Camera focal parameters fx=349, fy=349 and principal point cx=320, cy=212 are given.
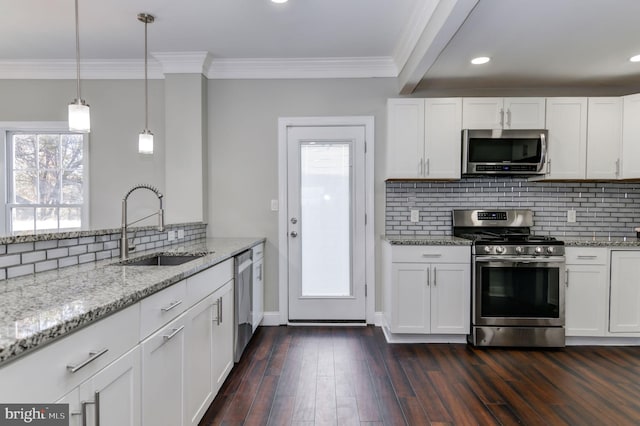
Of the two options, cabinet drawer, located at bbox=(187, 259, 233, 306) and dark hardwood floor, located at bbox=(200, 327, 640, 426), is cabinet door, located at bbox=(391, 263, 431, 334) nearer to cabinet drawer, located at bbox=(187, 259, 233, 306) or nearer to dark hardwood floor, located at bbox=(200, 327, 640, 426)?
dark hardwood floor, located at bbox=(200, 327, 640, 426)

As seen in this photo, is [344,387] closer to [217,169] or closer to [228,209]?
[228,209]

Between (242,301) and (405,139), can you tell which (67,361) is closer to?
(242,301)

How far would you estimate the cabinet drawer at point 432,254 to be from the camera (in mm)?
2965

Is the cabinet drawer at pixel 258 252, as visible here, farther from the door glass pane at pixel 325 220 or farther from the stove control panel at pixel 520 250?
the stove control panel at pixel 520 250

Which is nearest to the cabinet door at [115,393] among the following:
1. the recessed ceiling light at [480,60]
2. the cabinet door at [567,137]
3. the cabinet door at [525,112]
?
the recessed ceiling light at [480,60]

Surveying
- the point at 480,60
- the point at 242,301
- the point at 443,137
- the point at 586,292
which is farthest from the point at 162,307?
the point at 586,292

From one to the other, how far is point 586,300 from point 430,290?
4.34 feet

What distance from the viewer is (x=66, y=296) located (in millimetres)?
1100

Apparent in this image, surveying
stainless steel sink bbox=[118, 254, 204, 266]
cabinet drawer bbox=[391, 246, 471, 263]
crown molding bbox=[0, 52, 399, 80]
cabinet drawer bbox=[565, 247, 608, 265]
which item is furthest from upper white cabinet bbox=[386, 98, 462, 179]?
stainless steel sink bbox=[118, 254, 204, 266]

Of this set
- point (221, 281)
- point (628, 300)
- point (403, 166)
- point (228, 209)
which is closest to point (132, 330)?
point (221, 281)

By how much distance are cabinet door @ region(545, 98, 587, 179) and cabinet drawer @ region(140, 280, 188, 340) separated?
128 inches

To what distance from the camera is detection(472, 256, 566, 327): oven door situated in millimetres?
2895

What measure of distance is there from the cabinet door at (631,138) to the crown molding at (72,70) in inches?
173

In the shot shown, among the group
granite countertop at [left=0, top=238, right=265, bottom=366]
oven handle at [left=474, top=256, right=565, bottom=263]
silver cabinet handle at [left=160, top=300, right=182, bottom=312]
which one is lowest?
oven handle at [left=474, top=256, right=565, bottom=263]
